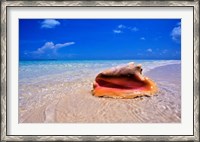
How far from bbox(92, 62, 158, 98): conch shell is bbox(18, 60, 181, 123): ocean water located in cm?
3

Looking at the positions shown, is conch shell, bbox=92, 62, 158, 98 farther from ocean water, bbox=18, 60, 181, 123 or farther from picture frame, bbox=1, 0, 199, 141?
picture frame, bbox=1, 0, 199, 141

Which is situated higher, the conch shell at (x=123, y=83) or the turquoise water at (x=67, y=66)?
the turquoise water at (x=67, y=66)

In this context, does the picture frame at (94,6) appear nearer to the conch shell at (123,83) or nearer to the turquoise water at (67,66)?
the turquoise water at (67,66)

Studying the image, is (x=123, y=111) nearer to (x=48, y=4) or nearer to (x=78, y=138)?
(x=78, y=138)

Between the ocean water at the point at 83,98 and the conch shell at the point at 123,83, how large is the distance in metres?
0.03

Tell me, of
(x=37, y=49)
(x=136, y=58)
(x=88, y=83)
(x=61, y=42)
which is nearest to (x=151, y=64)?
(x=136, y=58)

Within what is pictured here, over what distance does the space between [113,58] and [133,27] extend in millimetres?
222

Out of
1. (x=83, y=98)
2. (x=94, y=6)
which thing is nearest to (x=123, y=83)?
(x=83, y=98)

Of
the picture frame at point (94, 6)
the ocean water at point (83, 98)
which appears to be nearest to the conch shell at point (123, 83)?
the ocean water at point (83, 98)

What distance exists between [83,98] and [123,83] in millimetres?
262

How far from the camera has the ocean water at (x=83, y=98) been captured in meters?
1.86

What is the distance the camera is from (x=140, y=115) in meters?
1.86

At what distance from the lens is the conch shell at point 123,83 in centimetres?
189

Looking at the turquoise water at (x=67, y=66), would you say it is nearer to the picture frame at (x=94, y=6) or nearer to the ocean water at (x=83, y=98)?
the ocean water at (x=83, y=98)
